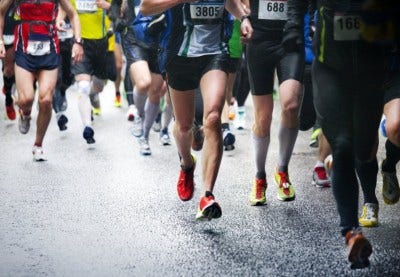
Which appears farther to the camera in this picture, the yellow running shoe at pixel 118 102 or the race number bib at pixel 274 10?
the yellow running shoe at pixel 118 102

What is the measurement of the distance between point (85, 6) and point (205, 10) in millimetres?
5989

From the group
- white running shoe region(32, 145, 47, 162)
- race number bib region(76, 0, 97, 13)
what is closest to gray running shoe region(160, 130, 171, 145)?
white running shoe region(32, 145, 47, 162)

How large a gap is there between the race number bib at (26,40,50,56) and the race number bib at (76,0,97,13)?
2570 millimetres

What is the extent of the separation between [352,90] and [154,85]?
16.7ft

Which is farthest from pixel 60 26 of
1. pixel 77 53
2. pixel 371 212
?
pixel 371 212

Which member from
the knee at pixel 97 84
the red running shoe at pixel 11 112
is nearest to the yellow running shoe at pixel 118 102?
the red running shoe at pixel 11 112

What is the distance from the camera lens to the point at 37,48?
31.5 ft

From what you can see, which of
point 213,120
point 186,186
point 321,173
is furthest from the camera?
point 321,173

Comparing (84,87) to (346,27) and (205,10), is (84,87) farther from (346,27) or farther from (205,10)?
(346,27)

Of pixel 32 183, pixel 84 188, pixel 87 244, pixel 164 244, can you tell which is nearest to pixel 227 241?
pixel 164 244

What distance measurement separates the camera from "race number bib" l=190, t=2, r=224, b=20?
6449mm

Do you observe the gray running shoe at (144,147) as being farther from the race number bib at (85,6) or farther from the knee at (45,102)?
the race number bib at (85,6)

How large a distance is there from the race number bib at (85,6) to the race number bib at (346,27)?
7381 mm

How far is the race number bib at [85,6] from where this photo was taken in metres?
12.1
